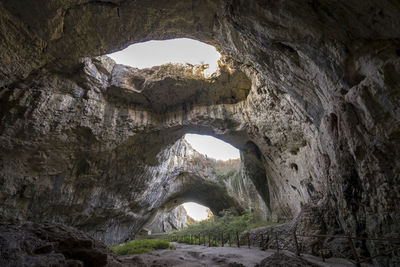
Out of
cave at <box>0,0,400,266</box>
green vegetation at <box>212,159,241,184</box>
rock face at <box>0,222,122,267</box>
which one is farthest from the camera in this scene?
green vegetation at <box>212,159,241,184</box>

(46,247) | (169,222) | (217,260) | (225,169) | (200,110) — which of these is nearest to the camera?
(46,247)

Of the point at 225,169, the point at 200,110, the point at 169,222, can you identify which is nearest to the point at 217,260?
the point at 200,110

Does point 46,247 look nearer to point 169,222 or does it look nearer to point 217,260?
point 217,260

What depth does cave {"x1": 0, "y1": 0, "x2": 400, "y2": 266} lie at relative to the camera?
139 inches

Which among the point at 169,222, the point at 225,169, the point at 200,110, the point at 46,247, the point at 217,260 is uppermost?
the point at 200,110

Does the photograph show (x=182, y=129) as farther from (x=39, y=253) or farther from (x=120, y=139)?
(x=39, y=253)

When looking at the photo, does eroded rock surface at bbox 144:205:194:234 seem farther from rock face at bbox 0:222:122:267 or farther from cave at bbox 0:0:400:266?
rock face at bbox 0:222:122:267

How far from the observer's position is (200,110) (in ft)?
37.9

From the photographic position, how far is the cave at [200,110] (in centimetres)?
353

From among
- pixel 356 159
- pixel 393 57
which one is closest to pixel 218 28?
pixel 393 57

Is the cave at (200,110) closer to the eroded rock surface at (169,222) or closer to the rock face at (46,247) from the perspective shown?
the rock face at (46,247)

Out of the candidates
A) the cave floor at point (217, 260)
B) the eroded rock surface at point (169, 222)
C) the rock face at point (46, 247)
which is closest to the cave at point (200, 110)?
the rock face at point (46, 247)

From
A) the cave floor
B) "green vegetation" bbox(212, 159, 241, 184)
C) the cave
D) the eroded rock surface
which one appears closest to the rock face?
the cave

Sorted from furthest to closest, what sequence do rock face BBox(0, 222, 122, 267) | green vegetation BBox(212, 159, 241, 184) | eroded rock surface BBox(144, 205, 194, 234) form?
eroded rock surface BBox(144, 205, 194, 234), green vegetation BBox(212, 159, 241, 184), rock face BBox(0, 222, 122, 267)
